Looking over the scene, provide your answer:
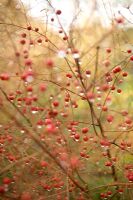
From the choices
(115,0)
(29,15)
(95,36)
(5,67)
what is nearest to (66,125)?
(5,67)

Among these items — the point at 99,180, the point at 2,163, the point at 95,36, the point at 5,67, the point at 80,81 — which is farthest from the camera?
the point at 95,36

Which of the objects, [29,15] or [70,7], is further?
[29,15]

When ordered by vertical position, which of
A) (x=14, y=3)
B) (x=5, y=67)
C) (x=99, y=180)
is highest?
(x=14, y=3)

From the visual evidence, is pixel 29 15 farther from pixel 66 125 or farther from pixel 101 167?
Result: pixel 101 167

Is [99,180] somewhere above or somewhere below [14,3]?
below

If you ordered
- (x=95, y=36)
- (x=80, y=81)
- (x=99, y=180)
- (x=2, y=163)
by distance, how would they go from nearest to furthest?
(x=80, y=81) < (x=2, y=163) < (x=99, y=180) < (x=95, y=36)

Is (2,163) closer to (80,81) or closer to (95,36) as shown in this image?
(80,81)

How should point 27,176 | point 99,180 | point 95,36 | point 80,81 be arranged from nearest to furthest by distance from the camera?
point 80,81 < point 27,176 < point 99,180 < point 95,36

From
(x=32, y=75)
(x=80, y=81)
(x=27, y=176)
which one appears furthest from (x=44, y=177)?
(x=32, y=75)

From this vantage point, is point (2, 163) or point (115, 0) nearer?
point (2, 163)
